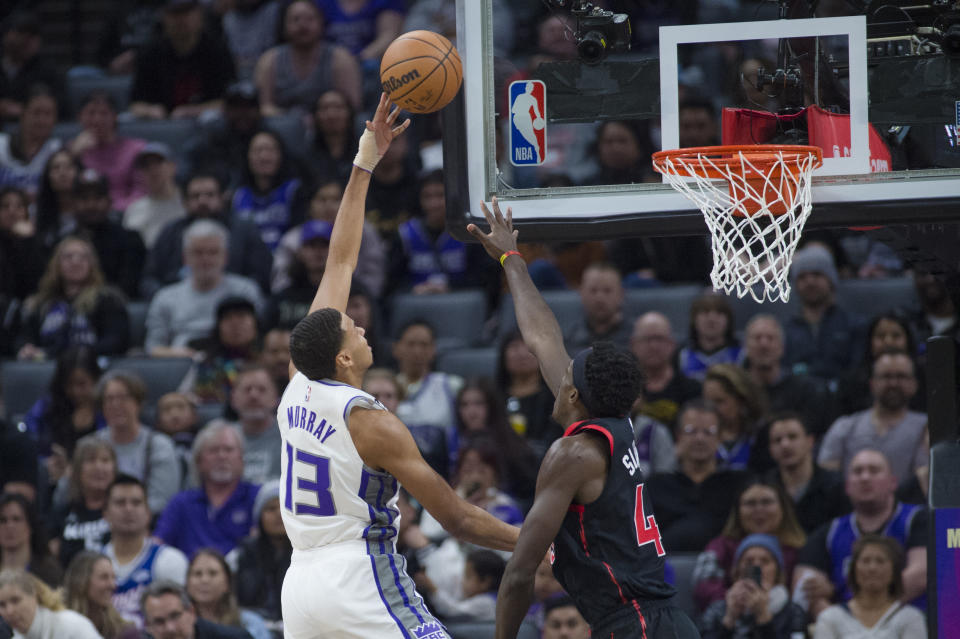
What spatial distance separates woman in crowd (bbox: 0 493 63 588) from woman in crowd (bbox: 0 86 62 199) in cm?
431

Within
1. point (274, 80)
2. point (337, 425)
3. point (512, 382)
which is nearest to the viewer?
point (337, 425)

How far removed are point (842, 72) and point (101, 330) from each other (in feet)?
19.3

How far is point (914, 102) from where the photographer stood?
5141mm

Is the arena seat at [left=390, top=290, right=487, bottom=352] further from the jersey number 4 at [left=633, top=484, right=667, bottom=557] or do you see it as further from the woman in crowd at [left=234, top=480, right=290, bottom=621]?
the jersey number 4 at [left=633, top=484, right=667, bottom=557]

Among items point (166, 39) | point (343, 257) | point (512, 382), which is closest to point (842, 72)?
point (343, 257)

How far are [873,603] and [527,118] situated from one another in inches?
120

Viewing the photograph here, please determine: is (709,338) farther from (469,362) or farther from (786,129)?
(786,129)

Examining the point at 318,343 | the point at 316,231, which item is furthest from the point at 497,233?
the point at 316,231

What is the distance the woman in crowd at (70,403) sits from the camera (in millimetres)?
8930

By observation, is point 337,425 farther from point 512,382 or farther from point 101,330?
point 101,330

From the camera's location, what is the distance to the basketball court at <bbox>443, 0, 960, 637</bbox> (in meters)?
5.01

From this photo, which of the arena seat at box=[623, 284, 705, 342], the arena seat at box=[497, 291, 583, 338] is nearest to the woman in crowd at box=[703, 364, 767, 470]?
the arena seat at box=[623, 284, 705, 342]

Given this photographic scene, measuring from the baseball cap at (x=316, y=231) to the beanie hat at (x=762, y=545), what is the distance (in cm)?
370

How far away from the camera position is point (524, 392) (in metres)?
8.64
